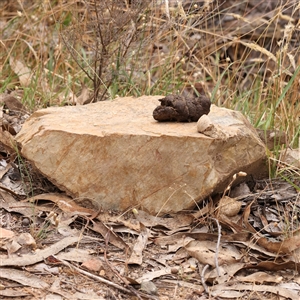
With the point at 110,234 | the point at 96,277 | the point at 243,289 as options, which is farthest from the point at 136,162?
the point at 243,289

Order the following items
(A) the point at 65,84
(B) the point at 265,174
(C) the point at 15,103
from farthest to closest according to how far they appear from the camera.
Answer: (A) the point at 65,84, (C) the point at 15,103, (B) the point at 265,174

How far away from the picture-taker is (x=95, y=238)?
2.74 meters

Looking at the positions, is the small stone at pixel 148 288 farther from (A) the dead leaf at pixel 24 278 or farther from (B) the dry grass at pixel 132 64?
(B) the dry grass at pixel 132 64

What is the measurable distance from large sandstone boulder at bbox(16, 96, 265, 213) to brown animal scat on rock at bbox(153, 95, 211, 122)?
109 mm

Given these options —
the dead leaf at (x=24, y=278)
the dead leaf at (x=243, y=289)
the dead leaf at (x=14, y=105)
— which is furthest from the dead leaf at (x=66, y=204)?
the dead leaf at (x=14, y=105)

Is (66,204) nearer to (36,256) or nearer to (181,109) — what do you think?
(36,256)

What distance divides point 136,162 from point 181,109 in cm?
37

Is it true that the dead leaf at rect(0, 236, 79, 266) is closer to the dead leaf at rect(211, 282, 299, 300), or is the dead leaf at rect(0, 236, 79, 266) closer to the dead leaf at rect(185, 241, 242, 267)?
the dead leaf at rect(185, 241, 242, 267)

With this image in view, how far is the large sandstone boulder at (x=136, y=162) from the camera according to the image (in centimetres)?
286

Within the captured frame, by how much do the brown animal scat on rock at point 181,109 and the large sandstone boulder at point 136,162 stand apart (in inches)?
4.3

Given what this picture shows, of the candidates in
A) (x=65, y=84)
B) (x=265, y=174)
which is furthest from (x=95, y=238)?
(x=65, y=84)

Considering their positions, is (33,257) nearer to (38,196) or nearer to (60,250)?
(60,250)

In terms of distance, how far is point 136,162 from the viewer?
2877 mm

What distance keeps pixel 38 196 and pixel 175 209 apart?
2.04 feet
